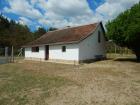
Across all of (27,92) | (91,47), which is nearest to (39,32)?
(91,47)

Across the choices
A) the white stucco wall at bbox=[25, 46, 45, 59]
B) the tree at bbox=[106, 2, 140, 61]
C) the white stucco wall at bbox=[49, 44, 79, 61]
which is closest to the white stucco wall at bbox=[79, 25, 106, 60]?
the white stucco wall at bbox=[49, 44, 79, 61]

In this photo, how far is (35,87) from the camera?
1255 centimetres

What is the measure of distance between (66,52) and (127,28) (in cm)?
788

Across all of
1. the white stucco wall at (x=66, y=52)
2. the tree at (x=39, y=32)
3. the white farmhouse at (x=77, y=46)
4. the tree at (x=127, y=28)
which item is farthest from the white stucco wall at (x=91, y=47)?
the tree at (x=39, y=32)

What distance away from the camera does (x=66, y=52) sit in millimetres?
27172

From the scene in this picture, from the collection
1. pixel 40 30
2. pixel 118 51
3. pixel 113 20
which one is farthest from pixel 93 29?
pixel 40 30

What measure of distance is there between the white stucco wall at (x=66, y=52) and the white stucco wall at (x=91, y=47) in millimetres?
591

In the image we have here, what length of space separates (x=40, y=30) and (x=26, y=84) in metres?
67.0

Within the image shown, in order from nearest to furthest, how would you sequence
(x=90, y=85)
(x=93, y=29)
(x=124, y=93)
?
(x=124, y=93), (x=90, y=85), (x=93, y=29)

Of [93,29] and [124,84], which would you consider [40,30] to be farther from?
[124,84]

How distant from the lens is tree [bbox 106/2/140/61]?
920 inches

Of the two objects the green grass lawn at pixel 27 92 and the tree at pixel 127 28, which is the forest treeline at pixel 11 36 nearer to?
the tree at pixel 127 28

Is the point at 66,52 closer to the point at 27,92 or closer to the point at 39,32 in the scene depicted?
the point at 27,92

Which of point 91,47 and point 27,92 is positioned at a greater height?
point 91,47
